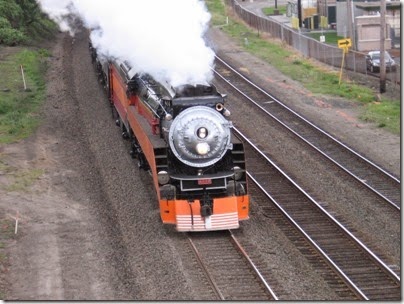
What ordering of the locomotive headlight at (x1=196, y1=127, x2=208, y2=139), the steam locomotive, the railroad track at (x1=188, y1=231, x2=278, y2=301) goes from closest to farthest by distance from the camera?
the railroad track at (x1=188, y1=231, x2=278, y2=301) < the locomotive headlight at (x1=196, y1=127, x2=208, y2=139) < the steam locomotive

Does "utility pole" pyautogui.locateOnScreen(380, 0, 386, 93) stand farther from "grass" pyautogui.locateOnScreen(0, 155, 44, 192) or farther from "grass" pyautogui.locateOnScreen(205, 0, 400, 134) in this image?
"grass" pyautogui.locateOnScreen(0, 155, 44, 192)

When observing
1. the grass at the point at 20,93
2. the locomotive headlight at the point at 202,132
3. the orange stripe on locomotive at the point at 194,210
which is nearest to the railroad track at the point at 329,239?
the orange stripe on locomotive at the point at 194,210

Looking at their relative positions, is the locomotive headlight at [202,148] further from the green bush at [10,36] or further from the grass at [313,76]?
the green bush at [10,36]

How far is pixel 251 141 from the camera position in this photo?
92.6 feet

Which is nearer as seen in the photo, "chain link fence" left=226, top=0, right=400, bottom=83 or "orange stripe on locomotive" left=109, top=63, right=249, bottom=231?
"orange stripe on locomotive" left=109, top=63, right=249, bottom=231

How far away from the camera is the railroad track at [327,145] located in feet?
76.0

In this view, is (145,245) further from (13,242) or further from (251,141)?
(251,141)

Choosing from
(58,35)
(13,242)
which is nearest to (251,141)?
(13,242)

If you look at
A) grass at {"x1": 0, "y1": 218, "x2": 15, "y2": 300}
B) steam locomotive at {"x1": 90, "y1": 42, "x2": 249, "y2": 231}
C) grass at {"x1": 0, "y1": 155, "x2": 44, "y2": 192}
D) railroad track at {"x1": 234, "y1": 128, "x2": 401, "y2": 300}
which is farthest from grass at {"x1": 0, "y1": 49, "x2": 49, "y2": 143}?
steam locomotive at {"x1": 90, "y1": 42, "x2": 249, "y2": 231}

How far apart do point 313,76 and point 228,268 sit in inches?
987

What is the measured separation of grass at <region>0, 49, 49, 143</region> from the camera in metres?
29.5

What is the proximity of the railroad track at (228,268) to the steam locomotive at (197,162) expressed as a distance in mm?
Result: 371

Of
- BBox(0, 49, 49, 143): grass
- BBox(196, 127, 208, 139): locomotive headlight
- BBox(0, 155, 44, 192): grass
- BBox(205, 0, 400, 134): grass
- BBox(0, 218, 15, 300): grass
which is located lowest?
BBox(205, 0, 400, 134): grass

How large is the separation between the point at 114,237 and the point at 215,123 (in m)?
3.69
